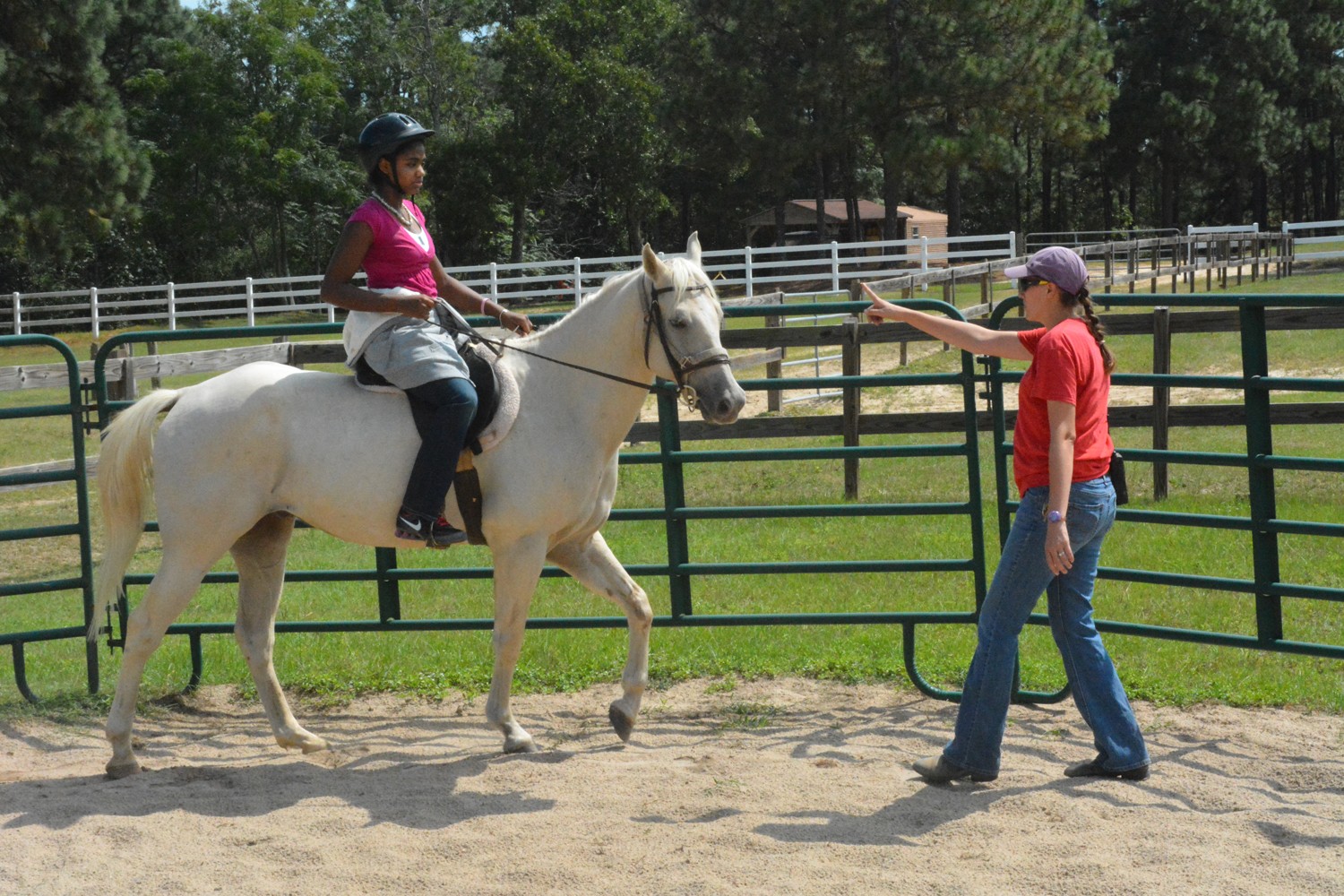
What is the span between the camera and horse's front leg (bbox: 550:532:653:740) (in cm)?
552

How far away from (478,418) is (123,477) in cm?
152

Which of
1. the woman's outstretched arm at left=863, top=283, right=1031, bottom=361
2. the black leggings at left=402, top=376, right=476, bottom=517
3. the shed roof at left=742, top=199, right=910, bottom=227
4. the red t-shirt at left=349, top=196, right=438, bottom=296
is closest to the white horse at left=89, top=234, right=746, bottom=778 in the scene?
the black leggings at left=402, top=376, right=476, bottom=517

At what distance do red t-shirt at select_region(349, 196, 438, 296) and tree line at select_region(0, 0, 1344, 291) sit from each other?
2693 centimetres

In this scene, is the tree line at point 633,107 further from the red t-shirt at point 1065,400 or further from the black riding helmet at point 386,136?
the red t-shirt at point 1065,400

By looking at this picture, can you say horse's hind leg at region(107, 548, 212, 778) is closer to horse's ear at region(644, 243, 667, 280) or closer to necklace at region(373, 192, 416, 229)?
necklace at region(373, 192, 416, 229)

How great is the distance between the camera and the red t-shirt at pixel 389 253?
5012mm

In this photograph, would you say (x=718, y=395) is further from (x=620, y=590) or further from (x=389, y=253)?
(x=389, y=253)

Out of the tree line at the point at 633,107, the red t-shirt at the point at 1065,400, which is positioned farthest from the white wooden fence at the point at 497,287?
the red t-shirt at the point at 1065,400

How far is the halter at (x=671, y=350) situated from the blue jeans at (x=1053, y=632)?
1.26m

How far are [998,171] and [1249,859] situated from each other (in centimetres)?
5308

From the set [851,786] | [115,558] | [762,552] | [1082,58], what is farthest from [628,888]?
[1082,58]

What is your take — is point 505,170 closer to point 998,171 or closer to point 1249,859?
point 998,171

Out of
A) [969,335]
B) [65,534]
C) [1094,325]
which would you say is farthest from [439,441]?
[65,534]

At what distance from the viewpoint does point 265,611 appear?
18.4ft
